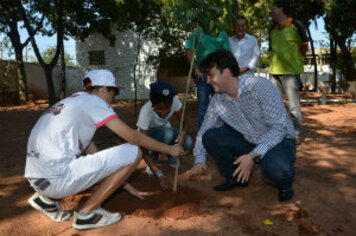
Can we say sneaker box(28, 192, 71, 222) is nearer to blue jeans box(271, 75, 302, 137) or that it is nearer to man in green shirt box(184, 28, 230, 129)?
man in green shirt box(184, 28, 230, 129)

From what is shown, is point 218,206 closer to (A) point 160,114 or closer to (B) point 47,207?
(A) point 160,114

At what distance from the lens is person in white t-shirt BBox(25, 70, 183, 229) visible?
7.48ft

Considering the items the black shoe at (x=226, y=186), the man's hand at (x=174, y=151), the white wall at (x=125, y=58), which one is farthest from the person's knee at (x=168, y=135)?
the white wall at (x=125, y=58)

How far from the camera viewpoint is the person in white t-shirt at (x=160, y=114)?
335cm

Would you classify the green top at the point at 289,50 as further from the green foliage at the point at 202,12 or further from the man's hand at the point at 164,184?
the man's hand at the point at 164,184

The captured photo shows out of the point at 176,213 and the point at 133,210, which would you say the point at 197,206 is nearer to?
the point at 176,213

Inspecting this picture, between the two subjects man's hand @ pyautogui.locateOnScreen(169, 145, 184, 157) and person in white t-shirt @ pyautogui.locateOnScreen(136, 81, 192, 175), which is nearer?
man's hand @ pyautogui.locateOnScreen(169, 145, 184, 157)

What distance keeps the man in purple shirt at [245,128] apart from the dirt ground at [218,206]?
24cm

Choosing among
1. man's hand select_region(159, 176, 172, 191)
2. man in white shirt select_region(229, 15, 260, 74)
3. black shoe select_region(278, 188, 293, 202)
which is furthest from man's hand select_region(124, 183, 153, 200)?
man in white shirt select_region(229, 15, 260, 74)

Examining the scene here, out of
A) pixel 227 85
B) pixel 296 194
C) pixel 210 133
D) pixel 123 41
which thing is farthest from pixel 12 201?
pixel 123 41

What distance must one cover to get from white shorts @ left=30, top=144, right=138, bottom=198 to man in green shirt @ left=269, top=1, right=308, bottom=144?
2992 millimetres

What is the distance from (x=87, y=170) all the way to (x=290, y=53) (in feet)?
11.4

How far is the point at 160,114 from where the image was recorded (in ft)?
11.8

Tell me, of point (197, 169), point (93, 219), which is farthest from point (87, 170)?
point (197, 169)
